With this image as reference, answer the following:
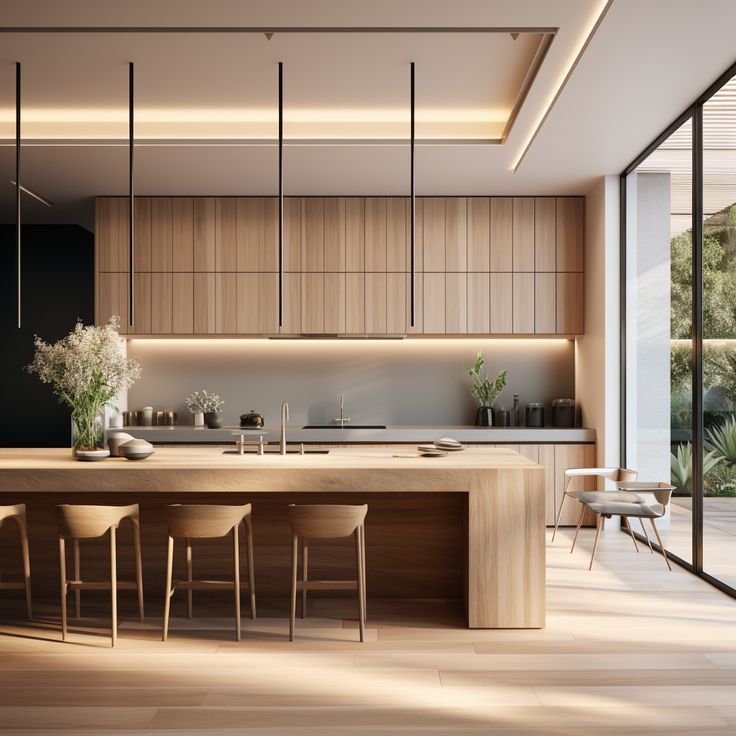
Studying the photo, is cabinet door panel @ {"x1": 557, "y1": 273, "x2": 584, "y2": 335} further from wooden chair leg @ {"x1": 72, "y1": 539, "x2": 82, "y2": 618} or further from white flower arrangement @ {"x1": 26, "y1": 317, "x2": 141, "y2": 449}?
wooden chair leg @ {"x1": 72, "y1": 539, "x2": 82, "y2": 618}

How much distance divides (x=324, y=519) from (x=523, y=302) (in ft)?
12.2

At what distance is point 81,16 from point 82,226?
4552 mm

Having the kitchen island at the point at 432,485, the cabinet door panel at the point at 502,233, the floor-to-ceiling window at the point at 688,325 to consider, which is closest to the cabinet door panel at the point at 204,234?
the cabinet door panel at the point at 502,233

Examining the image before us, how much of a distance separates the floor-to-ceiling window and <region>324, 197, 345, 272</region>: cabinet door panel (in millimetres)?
2409

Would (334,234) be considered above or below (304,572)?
above

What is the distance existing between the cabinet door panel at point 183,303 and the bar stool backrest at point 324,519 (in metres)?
3.43

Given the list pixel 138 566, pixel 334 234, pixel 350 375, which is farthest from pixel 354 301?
pixel 138 566

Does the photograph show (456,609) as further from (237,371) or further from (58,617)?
(237,371)

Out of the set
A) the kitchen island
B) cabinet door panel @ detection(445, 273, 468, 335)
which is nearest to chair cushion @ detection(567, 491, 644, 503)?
the kitchen island

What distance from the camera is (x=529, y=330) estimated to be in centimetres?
654

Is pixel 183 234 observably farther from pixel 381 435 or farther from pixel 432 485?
pixel 432 485

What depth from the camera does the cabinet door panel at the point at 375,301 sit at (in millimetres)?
6508

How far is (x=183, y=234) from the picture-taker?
6.48m

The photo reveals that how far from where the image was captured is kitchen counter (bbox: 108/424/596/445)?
6.16m
